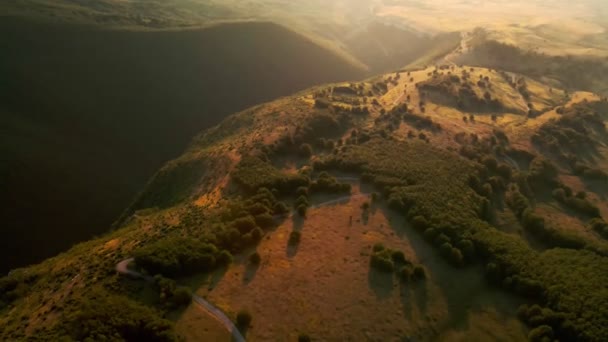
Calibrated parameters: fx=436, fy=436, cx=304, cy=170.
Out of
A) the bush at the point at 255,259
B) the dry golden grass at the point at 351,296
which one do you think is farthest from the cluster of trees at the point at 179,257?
the dry golden grass at the point at 351,296

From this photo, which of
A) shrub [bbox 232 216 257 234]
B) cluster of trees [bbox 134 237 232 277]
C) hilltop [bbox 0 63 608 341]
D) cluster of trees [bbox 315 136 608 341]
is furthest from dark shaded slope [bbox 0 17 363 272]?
cluster of trees [bbox 315 136 608 341]

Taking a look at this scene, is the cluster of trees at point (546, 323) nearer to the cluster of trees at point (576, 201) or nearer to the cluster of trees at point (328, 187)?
the cluster of trees at point (328, 187)

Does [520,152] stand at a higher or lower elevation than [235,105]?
higher

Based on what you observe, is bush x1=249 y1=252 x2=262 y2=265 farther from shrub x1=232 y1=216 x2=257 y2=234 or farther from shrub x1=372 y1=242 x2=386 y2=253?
shrub x1=372 y1=242 x2=386 y2=253

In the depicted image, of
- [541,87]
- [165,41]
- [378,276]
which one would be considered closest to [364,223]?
[378,276]

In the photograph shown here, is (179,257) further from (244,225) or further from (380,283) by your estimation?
(380,283)

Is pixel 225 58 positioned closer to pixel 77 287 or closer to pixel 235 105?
pixel 235 105

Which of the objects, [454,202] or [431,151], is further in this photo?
[431,151]
